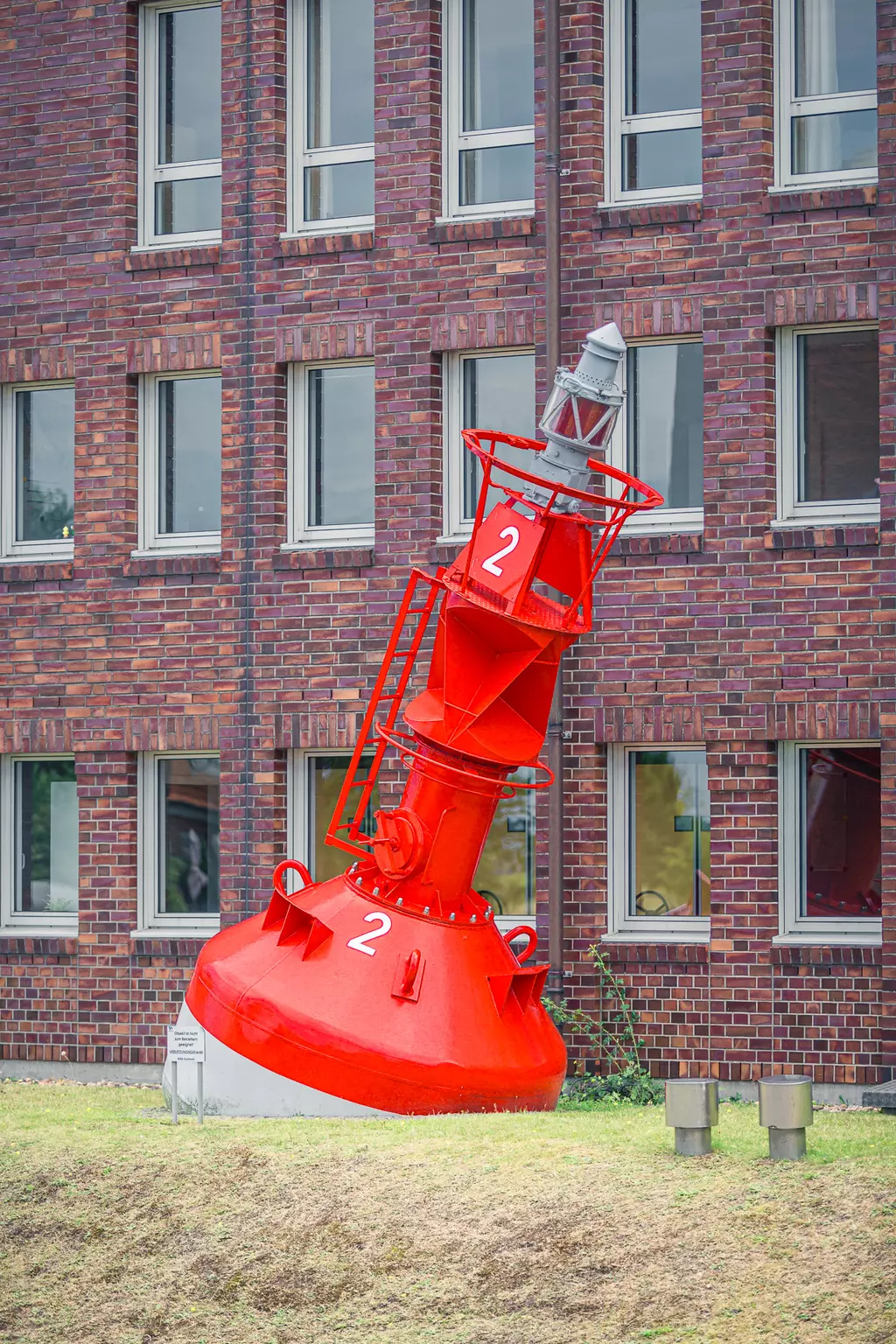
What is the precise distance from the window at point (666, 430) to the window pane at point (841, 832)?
2.12 meters

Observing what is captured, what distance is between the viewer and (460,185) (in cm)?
1670

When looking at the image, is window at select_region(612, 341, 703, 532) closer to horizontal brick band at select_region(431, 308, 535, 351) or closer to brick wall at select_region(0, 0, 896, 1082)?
brick wall at select_region(0, 0, 896, 1082)

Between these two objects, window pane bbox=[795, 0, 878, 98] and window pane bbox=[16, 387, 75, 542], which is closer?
window pane bbox=[795, 0, 878, 98]

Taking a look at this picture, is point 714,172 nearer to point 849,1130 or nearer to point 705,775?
point 705,775

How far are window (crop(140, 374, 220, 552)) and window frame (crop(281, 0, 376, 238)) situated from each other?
150 cm

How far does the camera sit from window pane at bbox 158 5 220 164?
17719 millimetres

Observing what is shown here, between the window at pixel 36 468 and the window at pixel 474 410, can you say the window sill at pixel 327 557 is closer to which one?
the window at pixel 474 410

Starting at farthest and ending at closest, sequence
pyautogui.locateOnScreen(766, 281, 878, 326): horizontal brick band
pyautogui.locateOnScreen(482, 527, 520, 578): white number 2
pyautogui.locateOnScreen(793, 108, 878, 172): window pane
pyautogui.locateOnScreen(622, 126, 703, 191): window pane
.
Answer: pyautogui.locateOnScreen(622, 126, 703, 191): window pane < pyautogui.locateOnScreen(793, 108, 878, 172): window pane < pyautogui.locateOnScreen(766, 281, 878, 326): horizontal brick band < pyautogui.locateOnScreen(482, 527, 520, 578): white number 2

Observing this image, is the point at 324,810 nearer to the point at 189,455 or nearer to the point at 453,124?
the point at 189,455

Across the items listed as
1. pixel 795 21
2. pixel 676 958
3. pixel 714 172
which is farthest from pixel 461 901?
pixel 795 21

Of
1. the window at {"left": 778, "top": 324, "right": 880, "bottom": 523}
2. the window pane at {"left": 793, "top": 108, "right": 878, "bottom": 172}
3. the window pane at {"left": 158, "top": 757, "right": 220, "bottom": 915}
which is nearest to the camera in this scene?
the window at {"left": 778, "top": 324, "right": 880, "bottom": 523}

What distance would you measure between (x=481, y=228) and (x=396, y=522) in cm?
238

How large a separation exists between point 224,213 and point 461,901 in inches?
268

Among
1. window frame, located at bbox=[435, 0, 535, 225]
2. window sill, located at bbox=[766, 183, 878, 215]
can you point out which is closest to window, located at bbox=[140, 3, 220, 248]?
window frame, located at bbox=[435, 0, 535, 225]
